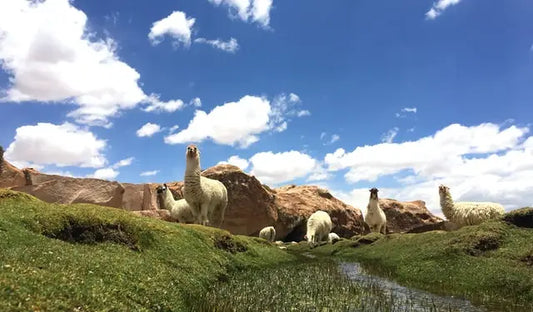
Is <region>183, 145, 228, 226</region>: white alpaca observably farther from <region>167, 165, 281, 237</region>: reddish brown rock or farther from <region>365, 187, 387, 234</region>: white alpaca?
<region>167, 165, 281, 237</region>: reddish brown rock

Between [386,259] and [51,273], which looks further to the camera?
[386,259]

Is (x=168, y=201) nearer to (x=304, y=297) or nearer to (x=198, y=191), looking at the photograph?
(x=198, y=191)

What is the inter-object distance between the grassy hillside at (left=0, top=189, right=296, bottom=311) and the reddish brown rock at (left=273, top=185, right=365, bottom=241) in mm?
45757

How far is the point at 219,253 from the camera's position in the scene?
974 inches

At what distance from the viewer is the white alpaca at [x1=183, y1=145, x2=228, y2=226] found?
3234 centimetres

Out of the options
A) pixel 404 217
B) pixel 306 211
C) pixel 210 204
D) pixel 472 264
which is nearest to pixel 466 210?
pixel 472 264

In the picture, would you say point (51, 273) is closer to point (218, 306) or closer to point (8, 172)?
point (218, 306)

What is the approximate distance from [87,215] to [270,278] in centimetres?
967

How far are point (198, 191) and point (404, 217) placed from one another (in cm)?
5456

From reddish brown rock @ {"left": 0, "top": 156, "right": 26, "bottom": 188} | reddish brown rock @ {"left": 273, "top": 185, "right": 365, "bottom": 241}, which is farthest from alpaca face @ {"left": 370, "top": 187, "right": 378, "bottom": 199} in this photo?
reddish brown rock @ {"left": 0, "top": 156, "right": 26, "bottom": 188}

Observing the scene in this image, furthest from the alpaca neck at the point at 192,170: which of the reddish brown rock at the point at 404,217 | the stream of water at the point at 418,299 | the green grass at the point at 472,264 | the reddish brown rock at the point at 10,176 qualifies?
the reddish brown rock at the point at 404,217

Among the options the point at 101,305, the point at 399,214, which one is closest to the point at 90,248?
the point at 101,305

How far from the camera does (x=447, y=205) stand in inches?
1478

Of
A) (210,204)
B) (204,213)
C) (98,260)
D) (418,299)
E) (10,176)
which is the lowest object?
(418,299)
